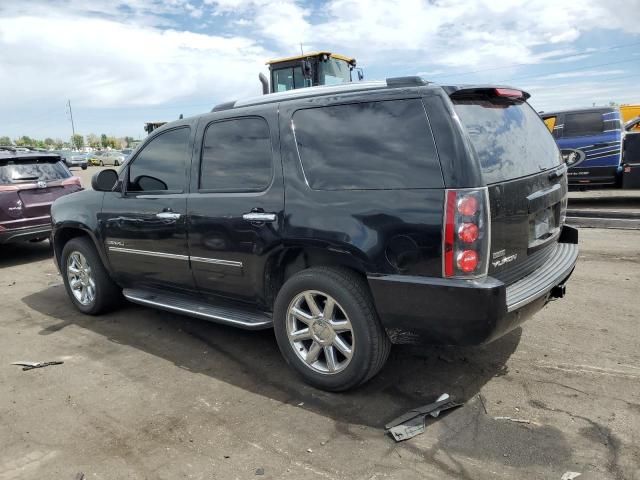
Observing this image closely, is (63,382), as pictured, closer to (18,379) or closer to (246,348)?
(18,379)

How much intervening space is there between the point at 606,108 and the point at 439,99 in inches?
388

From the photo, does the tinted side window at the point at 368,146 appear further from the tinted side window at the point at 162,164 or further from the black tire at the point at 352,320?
the tinted side window at the point at 162,164

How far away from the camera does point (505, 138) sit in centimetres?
332

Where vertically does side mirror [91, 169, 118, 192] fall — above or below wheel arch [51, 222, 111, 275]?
above

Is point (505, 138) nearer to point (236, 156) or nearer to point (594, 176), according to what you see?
point (236, 156)

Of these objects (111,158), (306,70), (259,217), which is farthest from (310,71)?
(111,158)

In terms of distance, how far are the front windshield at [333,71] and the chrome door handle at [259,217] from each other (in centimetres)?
1028

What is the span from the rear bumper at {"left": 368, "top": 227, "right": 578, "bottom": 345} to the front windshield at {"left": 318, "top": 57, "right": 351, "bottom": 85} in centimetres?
1099

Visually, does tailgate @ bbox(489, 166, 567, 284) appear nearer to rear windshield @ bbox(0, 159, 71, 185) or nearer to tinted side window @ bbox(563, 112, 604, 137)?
rear windshield @ bbox(0, 159, 71, 185)

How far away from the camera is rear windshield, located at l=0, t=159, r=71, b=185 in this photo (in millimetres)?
8000

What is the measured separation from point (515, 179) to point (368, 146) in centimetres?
92

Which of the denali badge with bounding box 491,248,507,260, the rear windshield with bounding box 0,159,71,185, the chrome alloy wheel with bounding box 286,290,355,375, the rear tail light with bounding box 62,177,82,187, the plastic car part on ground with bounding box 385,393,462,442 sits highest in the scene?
the rear windshield with bounding box 0,159,71,185

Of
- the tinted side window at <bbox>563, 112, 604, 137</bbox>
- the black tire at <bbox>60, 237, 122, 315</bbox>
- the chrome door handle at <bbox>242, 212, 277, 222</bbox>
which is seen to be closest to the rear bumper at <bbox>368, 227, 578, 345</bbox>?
the chrome door handle at <bbox>242, 212, 277, 222</bbox>

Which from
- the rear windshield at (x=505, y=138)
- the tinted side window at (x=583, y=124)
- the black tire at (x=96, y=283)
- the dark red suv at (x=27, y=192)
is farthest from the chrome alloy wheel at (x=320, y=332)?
the tinted side window at (x=583, y=124)
